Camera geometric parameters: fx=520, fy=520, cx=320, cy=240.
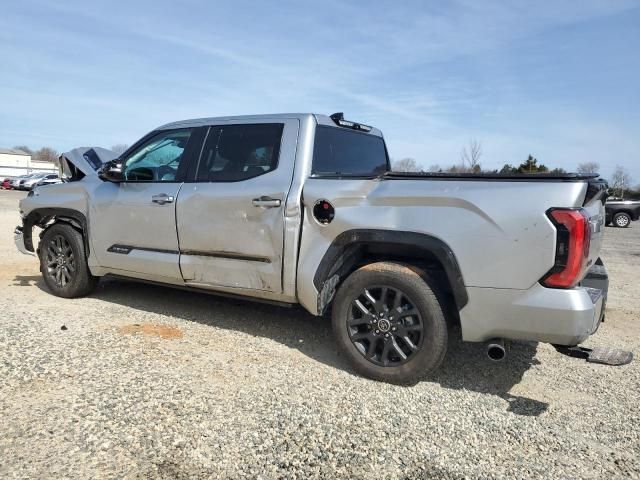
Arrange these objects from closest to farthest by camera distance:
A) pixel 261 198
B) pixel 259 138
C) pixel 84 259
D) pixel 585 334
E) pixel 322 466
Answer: pixel 322 466 < pixel 585 334 < pixel 261 198 < pixel 259 138 < pixel 84 259

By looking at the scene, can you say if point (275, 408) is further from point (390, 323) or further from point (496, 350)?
point (496, 350)

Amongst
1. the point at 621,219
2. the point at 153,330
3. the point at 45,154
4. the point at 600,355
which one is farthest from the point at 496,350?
the point at 45,154

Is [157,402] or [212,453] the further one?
[157,402]

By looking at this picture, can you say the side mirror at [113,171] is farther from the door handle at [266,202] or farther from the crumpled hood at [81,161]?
the door handle at [266,202]

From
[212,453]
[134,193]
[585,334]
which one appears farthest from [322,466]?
[134,193]

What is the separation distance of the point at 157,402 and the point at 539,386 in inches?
106

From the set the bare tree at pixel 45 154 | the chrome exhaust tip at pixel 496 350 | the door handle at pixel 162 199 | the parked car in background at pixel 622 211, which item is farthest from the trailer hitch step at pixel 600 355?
the bare tree at pixel 45 154

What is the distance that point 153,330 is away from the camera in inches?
185

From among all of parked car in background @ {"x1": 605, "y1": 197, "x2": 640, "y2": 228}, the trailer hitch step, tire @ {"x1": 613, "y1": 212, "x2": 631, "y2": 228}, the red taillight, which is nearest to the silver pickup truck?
the red taillight

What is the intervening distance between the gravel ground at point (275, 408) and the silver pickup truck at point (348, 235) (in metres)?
0.44

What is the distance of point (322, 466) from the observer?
8.82ft

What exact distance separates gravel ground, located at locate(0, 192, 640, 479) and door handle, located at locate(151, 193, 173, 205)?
45.3 inches

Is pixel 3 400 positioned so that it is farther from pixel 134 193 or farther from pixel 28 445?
pixel 134 193

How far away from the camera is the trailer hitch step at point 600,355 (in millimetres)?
3275
